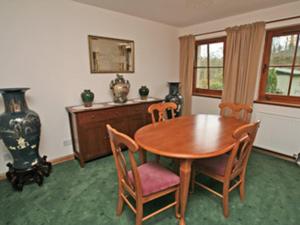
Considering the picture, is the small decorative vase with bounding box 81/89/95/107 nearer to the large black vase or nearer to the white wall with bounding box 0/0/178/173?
the white wall with bounding box 0/0/178/173

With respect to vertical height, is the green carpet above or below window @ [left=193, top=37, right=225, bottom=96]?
below

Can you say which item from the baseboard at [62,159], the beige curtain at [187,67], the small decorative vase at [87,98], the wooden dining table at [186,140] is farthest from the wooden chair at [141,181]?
the beige curtain at [187,67]

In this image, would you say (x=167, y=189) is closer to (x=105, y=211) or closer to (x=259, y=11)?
(x=105, y=211)

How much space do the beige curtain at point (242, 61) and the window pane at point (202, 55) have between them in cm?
63

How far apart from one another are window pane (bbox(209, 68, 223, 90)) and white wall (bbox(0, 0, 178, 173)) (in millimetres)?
1625

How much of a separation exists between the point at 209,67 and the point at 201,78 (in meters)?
0.30

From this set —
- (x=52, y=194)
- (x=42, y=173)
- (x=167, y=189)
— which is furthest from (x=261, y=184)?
(x=42, y=173)

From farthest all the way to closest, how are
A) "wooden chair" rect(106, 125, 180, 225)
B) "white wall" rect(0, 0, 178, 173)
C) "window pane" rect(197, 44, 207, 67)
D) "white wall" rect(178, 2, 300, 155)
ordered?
1. "window pane" rect(197, 44, 207, 67)
2. "white wall" rect(178, 2, 300, 155)
3. "white wall" rect(0, 0, 178, 173)
4. "wooden chair" rect(106, 125, 180, 225)

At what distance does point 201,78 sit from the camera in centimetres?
391

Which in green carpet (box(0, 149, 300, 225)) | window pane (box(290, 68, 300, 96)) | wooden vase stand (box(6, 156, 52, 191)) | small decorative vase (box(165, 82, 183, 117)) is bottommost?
green carpet (box(0, 149, 300, 225))

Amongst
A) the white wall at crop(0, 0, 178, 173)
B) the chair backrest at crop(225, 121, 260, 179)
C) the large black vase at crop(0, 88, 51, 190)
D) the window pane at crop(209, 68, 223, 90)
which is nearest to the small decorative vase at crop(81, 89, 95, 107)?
the white wall at crop(0, 0, 178, 173)

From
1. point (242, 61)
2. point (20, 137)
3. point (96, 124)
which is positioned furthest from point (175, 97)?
point (20, 137)

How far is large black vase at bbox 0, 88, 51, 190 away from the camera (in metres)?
1.90

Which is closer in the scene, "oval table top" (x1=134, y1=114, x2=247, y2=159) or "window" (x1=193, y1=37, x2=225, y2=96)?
"oval table top" (x1=134, y1=114, x2=247, y2=159)
